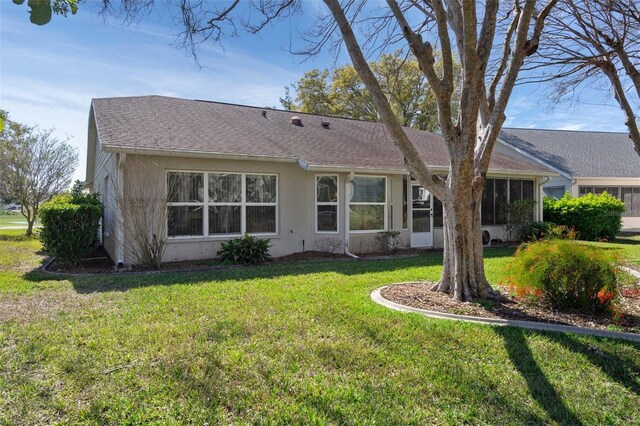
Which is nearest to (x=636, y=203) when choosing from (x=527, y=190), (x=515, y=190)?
(x=527, y=190)

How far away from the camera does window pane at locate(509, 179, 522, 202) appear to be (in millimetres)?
15508

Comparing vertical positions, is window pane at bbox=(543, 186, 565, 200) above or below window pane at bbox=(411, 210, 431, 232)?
above

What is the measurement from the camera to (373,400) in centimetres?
326

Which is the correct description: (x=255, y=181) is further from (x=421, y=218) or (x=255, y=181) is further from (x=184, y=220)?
(x=421, y=218)

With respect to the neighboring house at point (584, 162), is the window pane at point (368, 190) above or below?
below

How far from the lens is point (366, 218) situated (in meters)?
12.6

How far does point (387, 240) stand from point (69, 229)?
8157mm

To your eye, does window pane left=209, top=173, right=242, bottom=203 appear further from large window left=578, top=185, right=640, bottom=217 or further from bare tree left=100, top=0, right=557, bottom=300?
large window left=578, top=185, right=640, bottom=217

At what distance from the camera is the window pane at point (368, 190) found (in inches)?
489

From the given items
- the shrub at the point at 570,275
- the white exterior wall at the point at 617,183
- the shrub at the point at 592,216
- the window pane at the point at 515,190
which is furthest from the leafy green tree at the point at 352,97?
the shrub at the point at 570,275

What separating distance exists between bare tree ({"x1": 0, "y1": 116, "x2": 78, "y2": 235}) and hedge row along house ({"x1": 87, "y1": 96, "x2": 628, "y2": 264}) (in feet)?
22.9

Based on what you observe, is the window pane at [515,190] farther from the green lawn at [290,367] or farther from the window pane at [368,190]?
the green lawn at [290,367]

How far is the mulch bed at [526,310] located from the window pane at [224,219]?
17.9ft

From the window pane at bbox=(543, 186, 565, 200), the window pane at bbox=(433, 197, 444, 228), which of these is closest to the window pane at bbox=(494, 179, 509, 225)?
the window pane at bbox=(433, 197, 444, 228)
